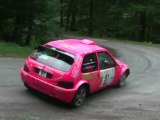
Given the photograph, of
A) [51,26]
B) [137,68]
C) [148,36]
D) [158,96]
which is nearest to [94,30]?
[148,36]

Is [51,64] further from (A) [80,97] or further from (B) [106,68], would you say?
(B) [106,68]

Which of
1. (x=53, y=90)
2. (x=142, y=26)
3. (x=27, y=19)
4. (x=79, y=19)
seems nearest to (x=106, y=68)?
(x=53, y=90)

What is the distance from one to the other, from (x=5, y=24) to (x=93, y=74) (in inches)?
618

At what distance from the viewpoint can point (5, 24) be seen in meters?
26.1

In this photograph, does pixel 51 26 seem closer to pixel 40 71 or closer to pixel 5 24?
pixel 5 24

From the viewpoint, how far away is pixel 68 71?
10617 mm

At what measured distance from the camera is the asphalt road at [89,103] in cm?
1006

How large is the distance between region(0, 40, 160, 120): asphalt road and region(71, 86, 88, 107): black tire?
6.3 inches

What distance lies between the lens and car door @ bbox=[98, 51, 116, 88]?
1208 centimetres

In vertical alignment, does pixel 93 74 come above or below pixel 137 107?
above

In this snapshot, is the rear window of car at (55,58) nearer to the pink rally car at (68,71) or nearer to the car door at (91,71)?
the pink rally car at (68,71)

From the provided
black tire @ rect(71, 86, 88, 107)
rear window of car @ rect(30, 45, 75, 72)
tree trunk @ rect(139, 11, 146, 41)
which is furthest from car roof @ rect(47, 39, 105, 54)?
tree trunk @ rect(139, 11, 146, 41)

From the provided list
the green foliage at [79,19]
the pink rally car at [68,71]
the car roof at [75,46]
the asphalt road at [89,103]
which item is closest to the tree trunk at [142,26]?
the green foliage at [79,19]

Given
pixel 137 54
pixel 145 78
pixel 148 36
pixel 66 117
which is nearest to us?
pixel 66 117
